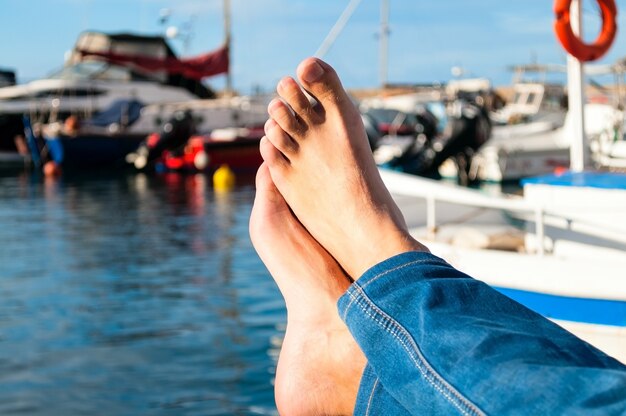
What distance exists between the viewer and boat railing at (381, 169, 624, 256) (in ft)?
13.5

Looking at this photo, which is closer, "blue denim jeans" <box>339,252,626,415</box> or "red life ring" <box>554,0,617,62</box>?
"blue denim jeans" <box>339,252,626,415</box>

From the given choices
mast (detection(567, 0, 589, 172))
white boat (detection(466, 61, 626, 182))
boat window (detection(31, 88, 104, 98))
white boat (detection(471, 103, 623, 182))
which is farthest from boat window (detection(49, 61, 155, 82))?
mast (detection(567, 0, 589, 172))

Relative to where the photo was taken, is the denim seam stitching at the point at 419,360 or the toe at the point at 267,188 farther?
the toe at the point at 267,188

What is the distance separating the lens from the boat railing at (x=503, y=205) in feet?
13.5

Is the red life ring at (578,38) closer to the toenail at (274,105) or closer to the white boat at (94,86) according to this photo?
the toenail at (274,105)

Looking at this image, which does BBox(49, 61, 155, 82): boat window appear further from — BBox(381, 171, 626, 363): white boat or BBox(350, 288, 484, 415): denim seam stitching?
BBox(350, 288, 484, 415): denim seam stitching

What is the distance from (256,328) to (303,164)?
337 cm

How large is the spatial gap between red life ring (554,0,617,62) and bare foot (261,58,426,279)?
13.4 feet

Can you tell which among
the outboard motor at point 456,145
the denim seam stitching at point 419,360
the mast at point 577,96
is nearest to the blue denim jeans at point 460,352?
the denim seam stitching at point 419,360

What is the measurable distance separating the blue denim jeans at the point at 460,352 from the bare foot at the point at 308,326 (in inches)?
13.1

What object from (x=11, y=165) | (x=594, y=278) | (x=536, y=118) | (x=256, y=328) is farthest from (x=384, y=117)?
(x=594, y=278)

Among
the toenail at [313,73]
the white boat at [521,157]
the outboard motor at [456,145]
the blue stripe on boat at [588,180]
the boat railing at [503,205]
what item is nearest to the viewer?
the toenail at [313,73]

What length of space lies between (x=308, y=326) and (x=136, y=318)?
4015 millimetres

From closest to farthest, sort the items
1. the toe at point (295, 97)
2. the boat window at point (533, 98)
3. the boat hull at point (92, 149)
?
the toe at point (295, 97)
the boat hull at point (92, 149)
the boat window at point (533, 98)
